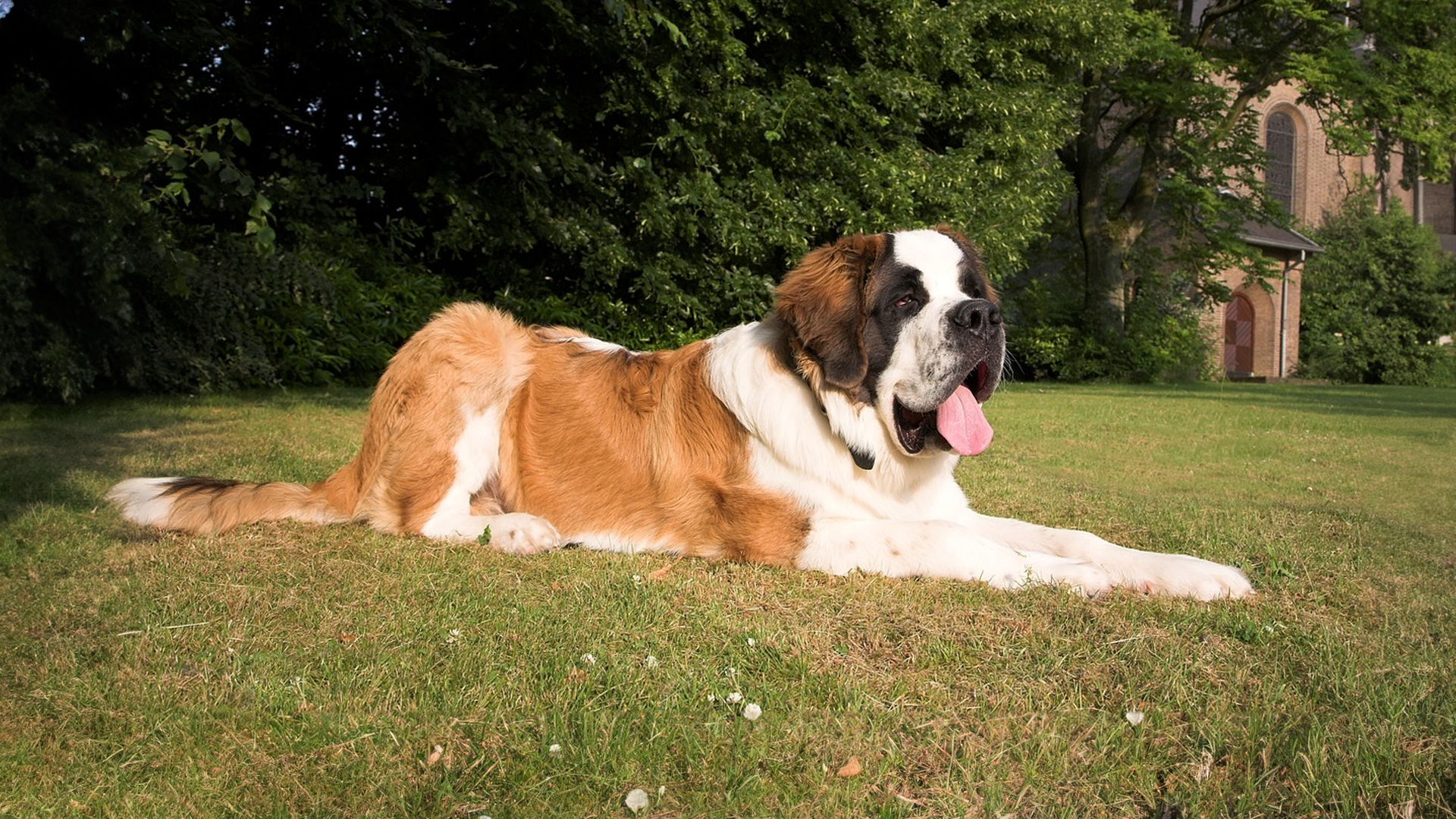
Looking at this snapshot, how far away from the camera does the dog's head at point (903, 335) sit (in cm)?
396

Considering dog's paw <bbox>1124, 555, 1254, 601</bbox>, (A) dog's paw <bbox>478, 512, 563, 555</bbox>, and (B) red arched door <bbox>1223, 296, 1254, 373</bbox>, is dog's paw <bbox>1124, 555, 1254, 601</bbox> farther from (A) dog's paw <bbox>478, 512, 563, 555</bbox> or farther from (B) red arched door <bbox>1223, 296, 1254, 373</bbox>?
(B) red arched door <bbox>1223, 296, 1254, 373</bbox>

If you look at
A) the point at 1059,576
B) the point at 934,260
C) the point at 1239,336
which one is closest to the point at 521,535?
the point at 934,260

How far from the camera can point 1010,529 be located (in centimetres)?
431

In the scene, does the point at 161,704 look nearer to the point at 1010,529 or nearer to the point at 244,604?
the point at 244,604

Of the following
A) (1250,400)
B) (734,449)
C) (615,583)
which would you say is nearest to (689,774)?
(615,583)

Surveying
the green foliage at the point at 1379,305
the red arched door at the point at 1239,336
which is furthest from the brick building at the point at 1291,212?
the green foliage at the point at 1379,305

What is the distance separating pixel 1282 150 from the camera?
1794 inches

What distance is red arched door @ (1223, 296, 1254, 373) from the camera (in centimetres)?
3759

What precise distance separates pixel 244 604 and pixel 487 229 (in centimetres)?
1105

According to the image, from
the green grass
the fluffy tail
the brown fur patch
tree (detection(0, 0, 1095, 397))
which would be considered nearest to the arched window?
tree (detection(0, 0, 1095, 397))

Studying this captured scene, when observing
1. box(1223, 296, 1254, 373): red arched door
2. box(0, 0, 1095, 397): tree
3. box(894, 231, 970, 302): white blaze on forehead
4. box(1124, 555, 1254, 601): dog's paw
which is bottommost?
box(1223, 296, 1254, 373): red arched door

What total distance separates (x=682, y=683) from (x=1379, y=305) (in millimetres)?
38412

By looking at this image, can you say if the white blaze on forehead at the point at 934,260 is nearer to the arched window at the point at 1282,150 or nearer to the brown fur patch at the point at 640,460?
the brown fur patch at the point at 640,460

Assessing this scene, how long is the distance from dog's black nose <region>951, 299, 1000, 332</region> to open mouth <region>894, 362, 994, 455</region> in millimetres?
198
